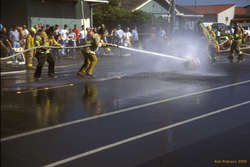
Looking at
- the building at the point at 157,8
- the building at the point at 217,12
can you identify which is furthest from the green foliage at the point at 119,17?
the building at the point at 217,12

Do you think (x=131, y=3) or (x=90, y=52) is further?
(x=131, y=3)

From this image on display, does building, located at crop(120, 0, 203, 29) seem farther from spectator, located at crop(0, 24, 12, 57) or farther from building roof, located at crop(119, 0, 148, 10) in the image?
spectator, located at crop(0, 24, 12, 57)

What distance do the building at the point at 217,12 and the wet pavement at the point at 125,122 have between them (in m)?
61.0

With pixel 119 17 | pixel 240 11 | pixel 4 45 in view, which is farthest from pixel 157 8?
pixel 240 11

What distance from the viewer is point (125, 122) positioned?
7.06 metres

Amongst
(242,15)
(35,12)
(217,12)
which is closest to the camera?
(35,12)

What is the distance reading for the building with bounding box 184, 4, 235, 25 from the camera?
70.9 metres

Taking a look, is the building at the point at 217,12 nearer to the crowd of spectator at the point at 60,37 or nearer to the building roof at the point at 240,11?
the building roof at the point at 240,11

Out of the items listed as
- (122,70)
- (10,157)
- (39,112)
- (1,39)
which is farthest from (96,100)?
(1,39)

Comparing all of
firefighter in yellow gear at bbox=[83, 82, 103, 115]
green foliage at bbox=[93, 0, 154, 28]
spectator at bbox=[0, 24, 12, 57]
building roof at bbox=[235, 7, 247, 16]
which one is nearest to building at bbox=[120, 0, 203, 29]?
green foliage at bbox=[93, 0, 154, 28]

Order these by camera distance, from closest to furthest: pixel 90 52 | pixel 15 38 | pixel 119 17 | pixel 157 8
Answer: pixel 90 52
pixel 15 38
pixel 119 17
pixel 157 8

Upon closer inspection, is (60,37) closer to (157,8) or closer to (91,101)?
(91,101)

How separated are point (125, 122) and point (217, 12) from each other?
67845 mm

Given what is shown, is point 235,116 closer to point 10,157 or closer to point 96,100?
point 96,100
